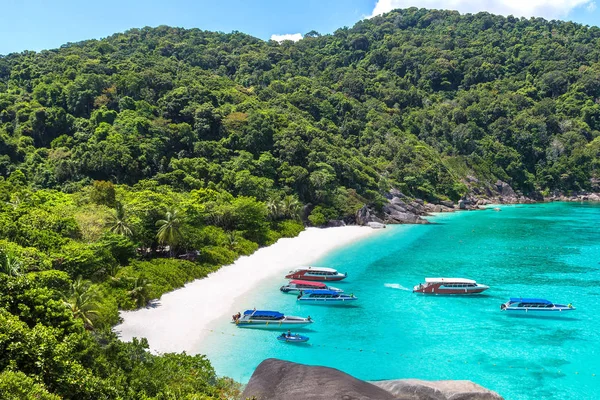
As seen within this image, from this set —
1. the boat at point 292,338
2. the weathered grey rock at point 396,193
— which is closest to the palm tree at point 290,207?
the weathered grey rock at point 396,193

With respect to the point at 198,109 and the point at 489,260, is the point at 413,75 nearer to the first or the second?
the point at 198,109

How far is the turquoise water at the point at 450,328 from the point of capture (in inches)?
971

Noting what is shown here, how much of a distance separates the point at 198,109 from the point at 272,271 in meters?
53.4

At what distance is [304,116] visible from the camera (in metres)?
123

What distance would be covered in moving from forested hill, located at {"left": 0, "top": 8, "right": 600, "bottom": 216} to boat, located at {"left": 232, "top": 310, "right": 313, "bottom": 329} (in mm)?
39016

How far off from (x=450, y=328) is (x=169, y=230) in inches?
1109

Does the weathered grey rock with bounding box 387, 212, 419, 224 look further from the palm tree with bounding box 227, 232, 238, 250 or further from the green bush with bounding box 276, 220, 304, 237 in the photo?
the palm tree with bounding box 227, 232, 238, 250

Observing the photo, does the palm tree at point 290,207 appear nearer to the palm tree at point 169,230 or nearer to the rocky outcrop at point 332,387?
the palm tree at point 169,230

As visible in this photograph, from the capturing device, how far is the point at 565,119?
491 ft

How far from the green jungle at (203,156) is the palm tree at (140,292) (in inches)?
6.0

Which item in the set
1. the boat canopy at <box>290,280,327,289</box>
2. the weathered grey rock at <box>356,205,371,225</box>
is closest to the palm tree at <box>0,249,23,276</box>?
the boat canopy at <box>290,280,327,289</box>

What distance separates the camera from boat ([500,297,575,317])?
112ft

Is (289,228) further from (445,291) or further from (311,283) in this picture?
(445,291)

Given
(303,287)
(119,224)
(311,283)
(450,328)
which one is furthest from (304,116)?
(450,328)
